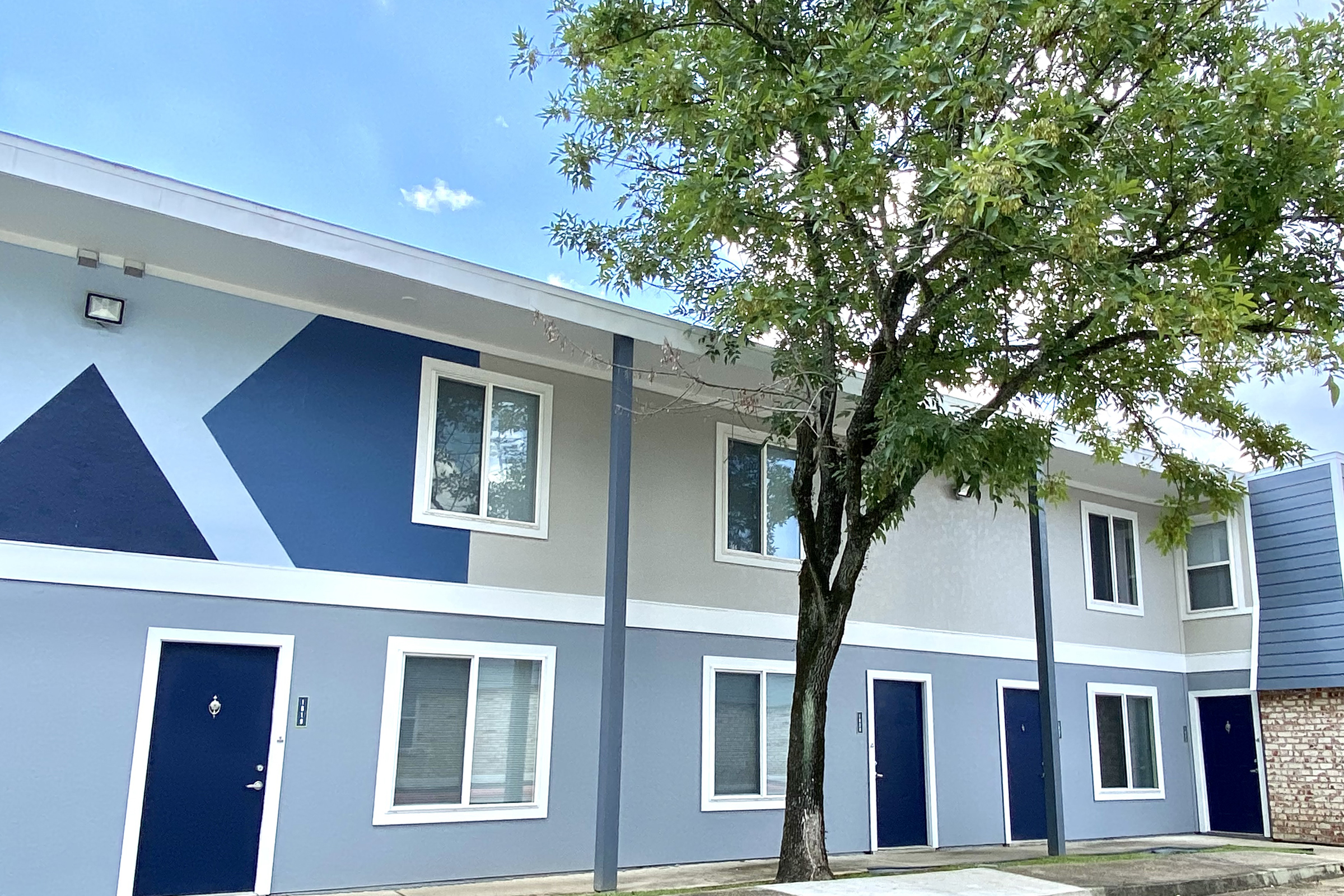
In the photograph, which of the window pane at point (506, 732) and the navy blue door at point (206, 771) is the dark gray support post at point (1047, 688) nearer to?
the window pane at point (506, 732)

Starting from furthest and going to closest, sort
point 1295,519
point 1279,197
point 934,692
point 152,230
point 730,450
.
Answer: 1. point 1295,519
2. point 934,692
3. point 730,450
4. point 152,230
5. point 1279,197

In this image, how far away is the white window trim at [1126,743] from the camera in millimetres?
15430

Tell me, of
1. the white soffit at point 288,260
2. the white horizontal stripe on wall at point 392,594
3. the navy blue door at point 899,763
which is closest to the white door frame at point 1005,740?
the white horizontal stripe on wall at point 392,594

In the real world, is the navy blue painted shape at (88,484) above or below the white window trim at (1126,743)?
above

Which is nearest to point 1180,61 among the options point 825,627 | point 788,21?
point 788,21

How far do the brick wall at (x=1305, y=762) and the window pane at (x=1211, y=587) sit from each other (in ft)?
5.09

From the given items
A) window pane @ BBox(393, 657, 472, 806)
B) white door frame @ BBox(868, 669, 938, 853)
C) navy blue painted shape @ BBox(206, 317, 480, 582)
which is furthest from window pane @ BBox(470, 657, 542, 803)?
white door frame @ BBox(868, 669, 938, 853)

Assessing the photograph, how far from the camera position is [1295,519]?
52.5 ft

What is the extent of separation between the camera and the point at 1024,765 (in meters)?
14.7

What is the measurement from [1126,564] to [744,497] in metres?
7.61

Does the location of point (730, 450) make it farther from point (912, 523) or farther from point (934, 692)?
point (934, 692)

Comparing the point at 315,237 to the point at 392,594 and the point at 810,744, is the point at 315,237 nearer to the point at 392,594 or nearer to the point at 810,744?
the point at 392,594

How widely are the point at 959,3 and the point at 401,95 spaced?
87.9ft

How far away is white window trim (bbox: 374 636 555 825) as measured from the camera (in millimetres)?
9430
